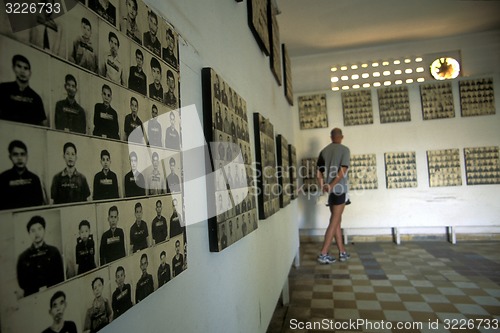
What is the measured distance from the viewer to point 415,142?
518 cm

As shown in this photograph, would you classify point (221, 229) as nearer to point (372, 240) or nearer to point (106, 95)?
point (106, 95)

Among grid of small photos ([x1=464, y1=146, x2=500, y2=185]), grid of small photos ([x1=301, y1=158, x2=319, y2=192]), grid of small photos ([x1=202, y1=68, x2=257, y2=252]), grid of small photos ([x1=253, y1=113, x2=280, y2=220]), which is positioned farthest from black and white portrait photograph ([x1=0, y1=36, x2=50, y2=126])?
grid of small photos ([x1=464, y1=146, x2=500, y2=185])

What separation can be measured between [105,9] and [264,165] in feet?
5.07

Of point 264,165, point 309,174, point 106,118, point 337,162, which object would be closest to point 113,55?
point 106,118

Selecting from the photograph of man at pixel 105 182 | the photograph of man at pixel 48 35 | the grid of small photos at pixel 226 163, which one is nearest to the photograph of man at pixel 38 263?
the photograph of man at pixel 105 182

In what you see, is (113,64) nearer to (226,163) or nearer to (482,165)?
(226,163)

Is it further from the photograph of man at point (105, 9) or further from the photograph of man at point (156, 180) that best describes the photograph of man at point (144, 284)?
the photograph of man at point (105, 9)

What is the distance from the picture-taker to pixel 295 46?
16.9ft

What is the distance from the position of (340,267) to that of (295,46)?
11.2 ft

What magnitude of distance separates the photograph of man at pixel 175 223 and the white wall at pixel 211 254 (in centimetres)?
10

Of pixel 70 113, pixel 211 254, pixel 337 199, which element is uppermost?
pixel 70 113

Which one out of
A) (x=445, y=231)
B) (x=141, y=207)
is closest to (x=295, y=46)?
(x=445, y=231)

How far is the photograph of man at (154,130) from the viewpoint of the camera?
714 millimetres

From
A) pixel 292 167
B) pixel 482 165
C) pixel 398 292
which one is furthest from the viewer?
pixel 482 165
